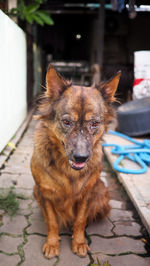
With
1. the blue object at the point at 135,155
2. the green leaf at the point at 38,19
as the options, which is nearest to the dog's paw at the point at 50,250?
the blue object at the point at 135,155

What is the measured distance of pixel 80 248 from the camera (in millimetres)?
2260

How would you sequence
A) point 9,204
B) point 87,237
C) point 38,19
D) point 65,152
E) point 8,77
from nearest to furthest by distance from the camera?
point 65,152 → point 87,237 → point 9,204 → point 8,77 → point 38,19

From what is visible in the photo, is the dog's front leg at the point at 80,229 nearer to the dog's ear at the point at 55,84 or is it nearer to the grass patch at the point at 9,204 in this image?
the grass patch at the point at 9,204

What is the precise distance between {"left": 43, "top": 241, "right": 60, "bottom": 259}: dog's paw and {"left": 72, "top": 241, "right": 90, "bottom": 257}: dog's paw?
160 mm

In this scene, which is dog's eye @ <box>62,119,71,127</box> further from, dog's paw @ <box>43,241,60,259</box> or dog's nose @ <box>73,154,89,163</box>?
dog's paw @ <box>43,241,60,259</box>

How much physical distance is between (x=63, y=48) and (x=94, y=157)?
22139 mm

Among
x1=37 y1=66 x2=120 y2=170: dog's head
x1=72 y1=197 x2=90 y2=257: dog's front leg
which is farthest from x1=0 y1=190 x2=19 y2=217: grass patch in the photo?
x1=37 y1=66 x2=120 y2=170: dog's head

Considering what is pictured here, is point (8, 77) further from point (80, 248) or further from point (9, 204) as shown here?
point (80, 248)

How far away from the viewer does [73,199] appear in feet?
7.72

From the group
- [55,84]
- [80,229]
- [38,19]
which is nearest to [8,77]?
[38,19]

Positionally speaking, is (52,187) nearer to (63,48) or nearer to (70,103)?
(70,103)

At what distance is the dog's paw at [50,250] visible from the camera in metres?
2.20

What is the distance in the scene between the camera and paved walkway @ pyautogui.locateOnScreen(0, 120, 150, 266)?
2166mm

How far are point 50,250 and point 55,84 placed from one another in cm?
159
